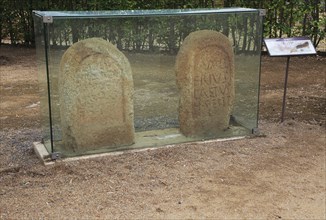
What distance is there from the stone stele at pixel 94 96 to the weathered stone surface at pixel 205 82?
697 mm

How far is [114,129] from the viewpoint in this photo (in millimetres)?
5336

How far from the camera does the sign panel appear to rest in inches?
239

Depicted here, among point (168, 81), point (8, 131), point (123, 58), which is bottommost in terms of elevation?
point (8, 131)

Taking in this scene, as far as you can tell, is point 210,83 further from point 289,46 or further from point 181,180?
point 181,180

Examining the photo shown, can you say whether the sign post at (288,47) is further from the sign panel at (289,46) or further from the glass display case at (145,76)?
the glass display case at (145,76)

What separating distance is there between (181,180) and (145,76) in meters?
1.73

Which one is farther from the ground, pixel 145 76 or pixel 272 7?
pixel 272 7

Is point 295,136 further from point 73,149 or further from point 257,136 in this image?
point 73,149

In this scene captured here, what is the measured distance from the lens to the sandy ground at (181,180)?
4059mm

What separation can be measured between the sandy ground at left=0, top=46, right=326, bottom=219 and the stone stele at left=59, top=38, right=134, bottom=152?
0.31 m

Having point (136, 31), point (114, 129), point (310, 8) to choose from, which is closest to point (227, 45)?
point (136, 31)

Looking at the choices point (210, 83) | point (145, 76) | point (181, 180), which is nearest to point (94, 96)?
point (145, 76)

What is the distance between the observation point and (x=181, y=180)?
463cm

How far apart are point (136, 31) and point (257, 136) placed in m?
1.97
